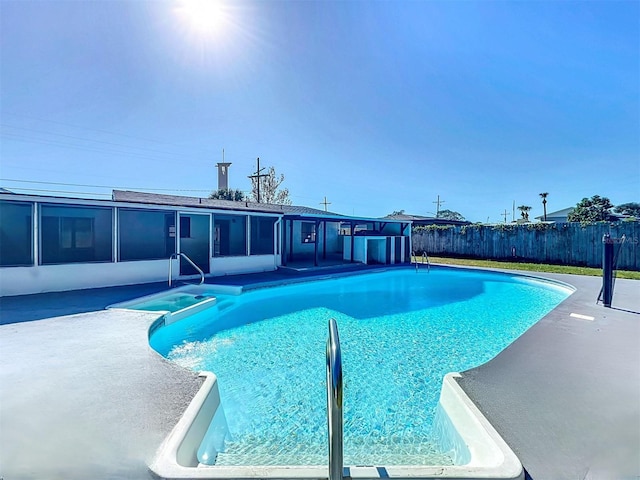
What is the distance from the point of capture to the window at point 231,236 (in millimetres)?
12430

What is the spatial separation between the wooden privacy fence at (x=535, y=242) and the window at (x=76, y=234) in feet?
57.4

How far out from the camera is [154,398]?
3.01 m

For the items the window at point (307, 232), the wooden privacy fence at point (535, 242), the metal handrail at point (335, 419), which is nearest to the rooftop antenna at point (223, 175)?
the window at point (307, 232)

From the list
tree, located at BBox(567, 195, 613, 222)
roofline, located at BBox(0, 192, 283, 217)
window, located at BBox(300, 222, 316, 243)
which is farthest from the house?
tree, located at BBox(567, 195, 613, 222)

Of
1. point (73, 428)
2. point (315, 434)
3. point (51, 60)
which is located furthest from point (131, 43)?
point (315, 434)

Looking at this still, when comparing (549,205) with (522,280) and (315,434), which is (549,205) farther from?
(315,434)

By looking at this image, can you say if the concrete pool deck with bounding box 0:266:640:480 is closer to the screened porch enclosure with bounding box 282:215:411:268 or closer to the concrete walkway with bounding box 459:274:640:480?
the concrete walkway with bounding box 459:274:640:480

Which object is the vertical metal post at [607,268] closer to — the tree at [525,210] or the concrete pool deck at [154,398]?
the concrete pool deck at [154,398]

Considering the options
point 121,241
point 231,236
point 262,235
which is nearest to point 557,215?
point 262,235

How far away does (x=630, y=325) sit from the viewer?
5.66 m

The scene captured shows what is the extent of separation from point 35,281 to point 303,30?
9.99 metres

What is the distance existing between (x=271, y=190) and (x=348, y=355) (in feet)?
91.1

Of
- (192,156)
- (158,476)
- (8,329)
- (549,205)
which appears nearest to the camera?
(158,476)

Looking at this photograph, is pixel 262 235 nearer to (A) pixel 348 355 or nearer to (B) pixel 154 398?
(A) pixel 348 355
